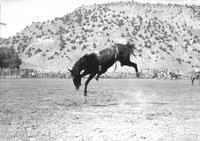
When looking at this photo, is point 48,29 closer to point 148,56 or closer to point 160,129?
point 148,56

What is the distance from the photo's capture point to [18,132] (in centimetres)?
862

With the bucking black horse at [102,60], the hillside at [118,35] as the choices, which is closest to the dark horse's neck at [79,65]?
the bucking black horse at [102,60]

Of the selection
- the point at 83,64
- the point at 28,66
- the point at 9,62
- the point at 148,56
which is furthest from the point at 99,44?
the point at 83,64

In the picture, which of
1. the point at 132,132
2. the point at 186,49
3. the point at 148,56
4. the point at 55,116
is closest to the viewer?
the point at 132,132

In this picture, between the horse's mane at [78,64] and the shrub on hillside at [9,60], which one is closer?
the horse's mane at [78,64]

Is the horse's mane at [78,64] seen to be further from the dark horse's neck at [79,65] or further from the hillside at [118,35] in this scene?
the hillside at [118,35]

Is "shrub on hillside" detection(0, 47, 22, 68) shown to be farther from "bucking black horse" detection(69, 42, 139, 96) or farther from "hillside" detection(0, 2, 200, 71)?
"bucking black horse" detection(69, 42, 139, 96)

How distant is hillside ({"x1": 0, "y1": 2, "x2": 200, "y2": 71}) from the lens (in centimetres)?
9138

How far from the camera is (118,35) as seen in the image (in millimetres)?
97750

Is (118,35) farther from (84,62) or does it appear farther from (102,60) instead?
(102,60)

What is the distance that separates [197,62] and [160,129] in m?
87.2

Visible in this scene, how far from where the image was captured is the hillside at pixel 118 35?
91375mm

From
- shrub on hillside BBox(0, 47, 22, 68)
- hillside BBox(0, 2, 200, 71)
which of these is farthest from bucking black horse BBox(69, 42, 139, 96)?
hillside BBox(0, 2, 200, 71)

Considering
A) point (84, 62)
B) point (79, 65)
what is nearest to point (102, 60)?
point (84, 62)
